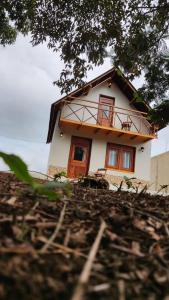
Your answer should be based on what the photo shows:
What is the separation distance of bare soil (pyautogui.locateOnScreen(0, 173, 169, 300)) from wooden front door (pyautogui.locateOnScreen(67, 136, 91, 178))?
14020mm

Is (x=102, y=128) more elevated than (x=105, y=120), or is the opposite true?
(x=105, y=120)

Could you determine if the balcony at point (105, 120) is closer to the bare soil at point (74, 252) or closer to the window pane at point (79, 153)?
the window pane at point (79, 153)

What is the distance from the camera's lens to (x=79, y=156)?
52.3 feet

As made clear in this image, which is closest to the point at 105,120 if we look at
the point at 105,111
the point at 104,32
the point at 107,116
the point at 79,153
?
the point at 107,116

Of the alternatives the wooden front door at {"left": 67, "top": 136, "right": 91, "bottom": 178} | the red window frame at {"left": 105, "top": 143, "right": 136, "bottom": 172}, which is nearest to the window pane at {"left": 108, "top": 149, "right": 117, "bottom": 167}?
the red window frame at {"left": 105, "top": 143, "right": 136, "bottom": 172}

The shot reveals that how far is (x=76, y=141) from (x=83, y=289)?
15.4 meters

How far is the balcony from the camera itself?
50.8ft

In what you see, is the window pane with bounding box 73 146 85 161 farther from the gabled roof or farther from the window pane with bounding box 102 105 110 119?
the gabled roof

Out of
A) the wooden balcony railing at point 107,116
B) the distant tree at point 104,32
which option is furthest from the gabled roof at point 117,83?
the distant tree at point 104,32

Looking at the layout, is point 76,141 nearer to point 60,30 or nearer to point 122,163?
point 122,163

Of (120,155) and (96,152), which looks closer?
(96,152)

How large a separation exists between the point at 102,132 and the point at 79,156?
172 cm

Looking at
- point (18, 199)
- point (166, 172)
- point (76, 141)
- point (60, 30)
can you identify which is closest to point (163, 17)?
point (60, 30)

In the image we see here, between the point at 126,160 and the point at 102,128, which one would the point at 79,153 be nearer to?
the point at 102,128
